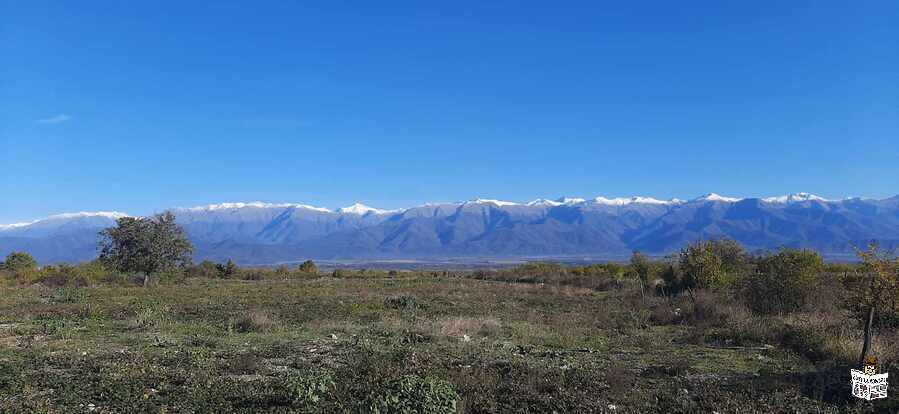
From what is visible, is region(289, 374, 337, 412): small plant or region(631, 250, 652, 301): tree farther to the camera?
region(631, 250, 652, 301): tree

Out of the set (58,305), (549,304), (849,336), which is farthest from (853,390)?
(58,305)

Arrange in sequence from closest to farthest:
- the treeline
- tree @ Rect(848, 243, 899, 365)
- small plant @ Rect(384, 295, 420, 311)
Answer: tree @ Rect(848, 243, 899, 365), the treeline, small plant @ Rect(384, 295, 420, 311)

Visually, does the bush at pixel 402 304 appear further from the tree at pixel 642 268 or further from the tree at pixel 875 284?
the tree at pixel 642 268

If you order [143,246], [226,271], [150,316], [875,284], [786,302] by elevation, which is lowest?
[226,271]

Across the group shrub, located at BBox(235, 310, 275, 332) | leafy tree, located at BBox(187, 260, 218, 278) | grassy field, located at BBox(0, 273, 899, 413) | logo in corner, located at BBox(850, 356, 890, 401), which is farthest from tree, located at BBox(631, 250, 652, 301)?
leafy tree, located at BBox(187, 260, 218, 278)

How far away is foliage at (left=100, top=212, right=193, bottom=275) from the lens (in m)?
50.6

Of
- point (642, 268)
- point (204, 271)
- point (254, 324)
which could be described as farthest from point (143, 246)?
point (642, 268)

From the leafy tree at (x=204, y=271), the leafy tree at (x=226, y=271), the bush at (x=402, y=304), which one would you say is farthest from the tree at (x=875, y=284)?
the leafy tree at (x=226, y=271)

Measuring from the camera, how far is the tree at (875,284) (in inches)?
554

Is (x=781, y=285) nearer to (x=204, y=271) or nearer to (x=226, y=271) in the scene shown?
(x=226, y=271)

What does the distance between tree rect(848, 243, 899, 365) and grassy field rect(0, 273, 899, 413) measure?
1.54 m

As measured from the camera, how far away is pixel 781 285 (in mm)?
27484

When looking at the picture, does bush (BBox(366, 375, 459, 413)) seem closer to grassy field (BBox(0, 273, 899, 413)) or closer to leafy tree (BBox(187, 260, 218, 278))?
grassy field (BBox(0, 273, 899, 413))

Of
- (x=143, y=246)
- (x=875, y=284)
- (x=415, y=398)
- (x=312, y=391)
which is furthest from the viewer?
(x=143, y=246)
